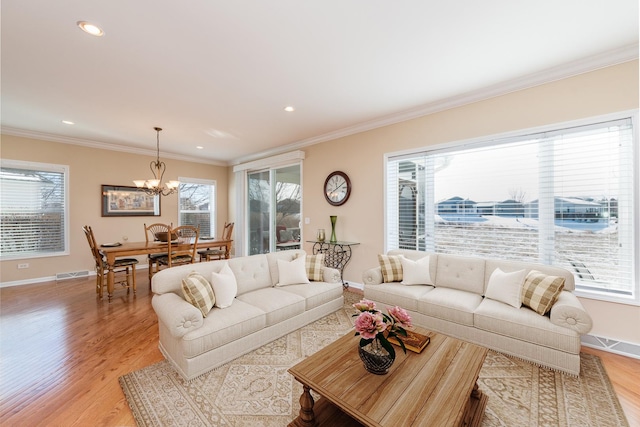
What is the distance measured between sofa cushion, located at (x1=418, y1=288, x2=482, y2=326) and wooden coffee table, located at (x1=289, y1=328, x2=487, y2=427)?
0.74 metres

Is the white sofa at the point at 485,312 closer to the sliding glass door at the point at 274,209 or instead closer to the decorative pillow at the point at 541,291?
the decorative pillow at the point at 541,291

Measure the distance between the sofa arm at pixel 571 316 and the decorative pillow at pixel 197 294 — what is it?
9.82ft

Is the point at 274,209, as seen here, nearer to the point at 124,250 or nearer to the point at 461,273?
the point at 124,250

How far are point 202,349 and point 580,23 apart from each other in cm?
398

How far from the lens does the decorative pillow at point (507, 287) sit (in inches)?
98.8

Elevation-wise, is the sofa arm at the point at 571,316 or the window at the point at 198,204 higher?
the window at the point at 198,204

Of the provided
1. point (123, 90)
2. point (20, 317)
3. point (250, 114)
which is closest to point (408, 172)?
point (250, 114)

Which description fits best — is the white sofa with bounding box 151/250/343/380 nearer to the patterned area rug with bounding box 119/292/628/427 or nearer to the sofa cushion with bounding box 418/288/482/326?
the patterned area rug with bounding box 119/292/628/427

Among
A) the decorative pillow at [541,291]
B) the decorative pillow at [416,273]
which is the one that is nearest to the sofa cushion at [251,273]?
the decorative pillow at [416,273]

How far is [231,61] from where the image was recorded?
2523 mm

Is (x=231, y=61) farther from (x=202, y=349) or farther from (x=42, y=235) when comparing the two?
(x=42, y=235)

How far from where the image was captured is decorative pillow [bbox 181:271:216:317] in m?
2.34

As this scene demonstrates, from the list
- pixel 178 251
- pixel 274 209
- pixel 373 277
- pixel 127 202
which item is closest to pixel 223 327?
pixel 373 277

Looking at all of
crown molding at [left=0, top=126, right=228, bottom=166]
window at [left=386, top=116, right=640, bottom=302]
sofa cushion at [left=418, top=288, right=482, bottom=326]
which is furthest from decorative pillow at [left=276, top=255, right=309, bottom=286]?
crown molding at [left=0, top=126, right=228, bottom=166]
